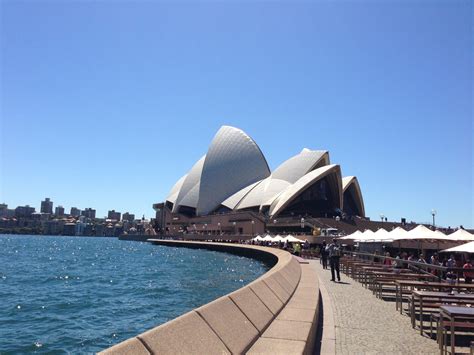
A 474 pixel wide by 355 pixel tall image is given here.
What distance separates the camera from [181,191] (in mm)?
88812

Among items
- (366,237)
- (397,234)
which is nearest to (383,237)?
(397,234)

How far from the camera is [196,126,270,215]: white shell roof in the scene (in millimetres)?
73188

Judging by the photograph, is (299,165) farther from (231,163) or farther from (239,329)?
(239,329)

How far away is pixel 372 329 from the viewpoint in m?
6.38

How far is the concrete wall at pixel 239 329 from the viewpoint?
2.91 meters

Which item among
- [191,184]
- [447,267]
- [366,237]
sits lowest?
[447,267]

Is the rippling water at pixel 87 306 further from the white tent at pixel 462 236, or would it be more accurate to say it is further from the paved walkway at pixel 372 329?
the white tent at pixel 462 236

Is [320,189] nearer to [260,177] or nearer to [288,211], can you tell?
[288,211]

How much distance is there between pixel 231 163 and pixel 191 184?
1567 cm

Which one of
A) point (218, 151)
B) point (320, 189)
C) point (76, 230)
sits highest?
point (218, 151)

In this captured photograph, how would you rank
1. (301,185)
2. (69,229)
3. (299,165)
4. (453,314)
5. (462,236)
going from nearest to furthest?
(453,314) → (462,236) → (301,185) → (299,165) → (69,229)

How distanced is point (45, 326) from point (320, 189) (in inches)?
2195

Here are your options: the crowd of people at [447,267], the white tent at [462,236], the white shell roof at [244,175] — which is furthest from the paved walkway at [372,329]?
the white shell roof at [244,175]

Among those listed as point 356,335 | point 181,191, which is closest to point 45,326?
point 356,335
